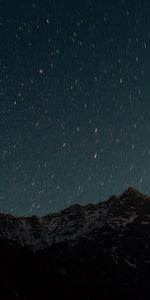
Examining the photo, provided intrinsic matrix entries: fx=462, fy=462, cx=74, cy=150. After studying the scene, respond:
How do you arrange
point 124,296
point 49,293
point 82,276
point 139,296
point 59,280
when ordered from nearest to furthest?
point 49,293
point 59,280
point 124,296
point 82,276
point 139,296

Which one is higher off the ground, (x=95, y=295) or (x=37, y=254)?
(x=37, y=254)

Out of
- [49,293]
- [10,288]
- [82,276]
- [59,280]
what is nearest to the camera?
[10,288]

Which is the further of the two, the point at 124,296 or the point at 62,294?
the point at 124,296

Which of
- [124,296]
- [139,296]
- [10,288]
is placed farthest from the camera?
[139,296]

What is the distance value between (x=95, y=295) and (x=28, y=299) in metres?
29.0

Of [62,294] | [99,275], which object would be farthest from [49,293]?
[99,275]

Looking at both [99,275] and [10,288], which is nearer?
[10,288]

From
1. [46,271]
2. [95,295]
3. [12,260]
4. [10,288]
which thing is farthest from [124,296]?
[10,288]

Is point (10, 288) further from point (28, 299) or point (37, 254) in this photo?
point (37, 254)

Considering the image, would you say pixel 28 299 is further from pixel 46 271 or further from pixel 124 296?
pixel 124 296

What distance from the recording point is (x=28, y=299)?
121562 mm

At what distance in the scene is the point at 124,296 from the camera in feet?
517

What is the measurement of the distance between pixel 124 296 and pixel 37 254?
3354cm

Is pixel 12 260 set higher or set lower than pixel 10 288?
higher
